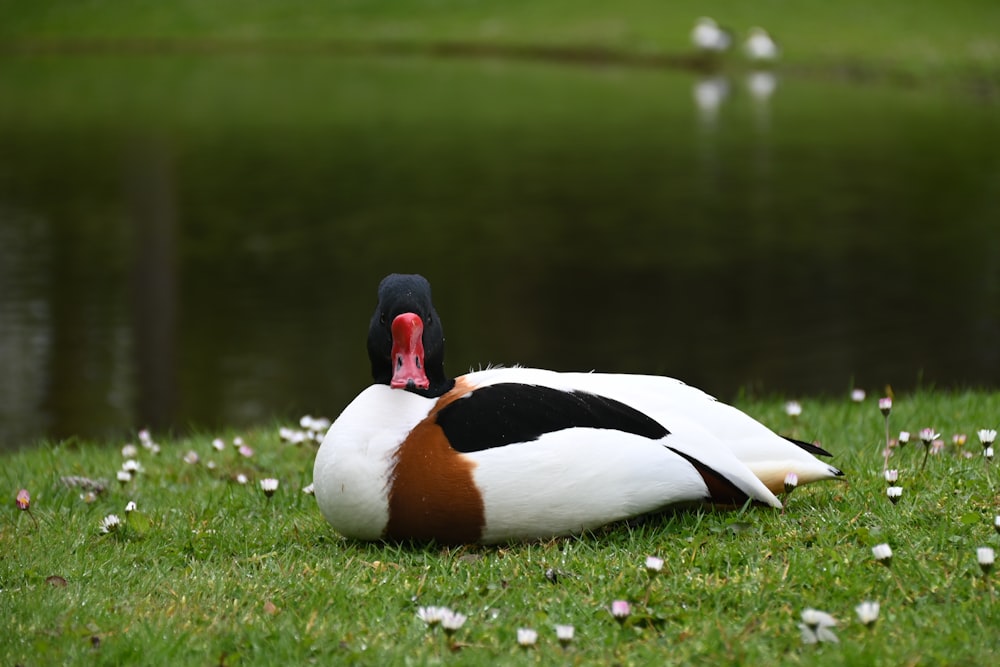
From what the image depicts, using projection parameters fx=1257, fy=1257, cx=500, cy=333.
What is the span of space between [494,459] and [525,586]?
0.51 m

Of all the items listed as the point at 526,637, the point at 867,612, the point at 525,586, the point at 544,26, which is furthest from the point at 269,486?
the point at 544,26

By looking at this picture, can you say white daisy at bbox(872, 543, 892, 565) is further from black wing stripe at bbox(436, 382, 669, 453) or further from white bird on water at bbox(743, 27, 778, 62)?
white bird on water at bbox(743, 27, 778, 62)

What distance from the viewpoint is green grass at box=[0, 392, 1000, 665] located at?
396cm

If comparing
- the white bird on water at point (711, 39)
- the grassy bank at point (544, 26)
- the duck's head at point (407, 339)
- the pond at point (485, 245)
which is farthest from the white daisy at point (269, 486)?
the white bird on water at point (711, 39)

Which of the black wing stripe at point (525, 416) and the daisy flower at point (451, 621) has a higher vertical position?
the black wing stripe at point (525, 416)

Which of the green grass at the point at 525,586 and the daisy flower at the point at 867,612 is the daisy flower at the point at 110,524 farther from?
the daisy flower at the point at 867,612

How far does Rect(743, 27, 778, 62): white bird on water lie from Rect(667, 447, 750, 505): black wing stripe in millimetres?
42426

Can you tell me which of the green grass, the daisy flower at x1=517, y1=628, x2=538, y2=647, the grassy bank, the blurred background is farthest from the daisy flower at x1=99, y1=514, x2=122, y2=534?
the grassy bank

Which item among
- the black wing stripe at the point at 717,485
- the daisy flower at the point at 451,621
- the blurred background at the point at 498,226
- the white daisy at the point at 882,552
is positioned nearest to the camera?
the daisy flower at the point at 451,621

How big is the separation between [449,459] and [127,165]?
70.4ft

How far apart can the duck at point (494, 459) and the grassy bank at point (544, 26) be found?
125 ft

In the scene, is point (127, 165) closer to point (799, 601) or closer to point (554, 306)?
point (554, 306)

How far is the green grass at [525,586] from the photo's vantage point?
3.96 metres

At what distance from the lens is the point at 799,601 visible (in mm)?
4223
